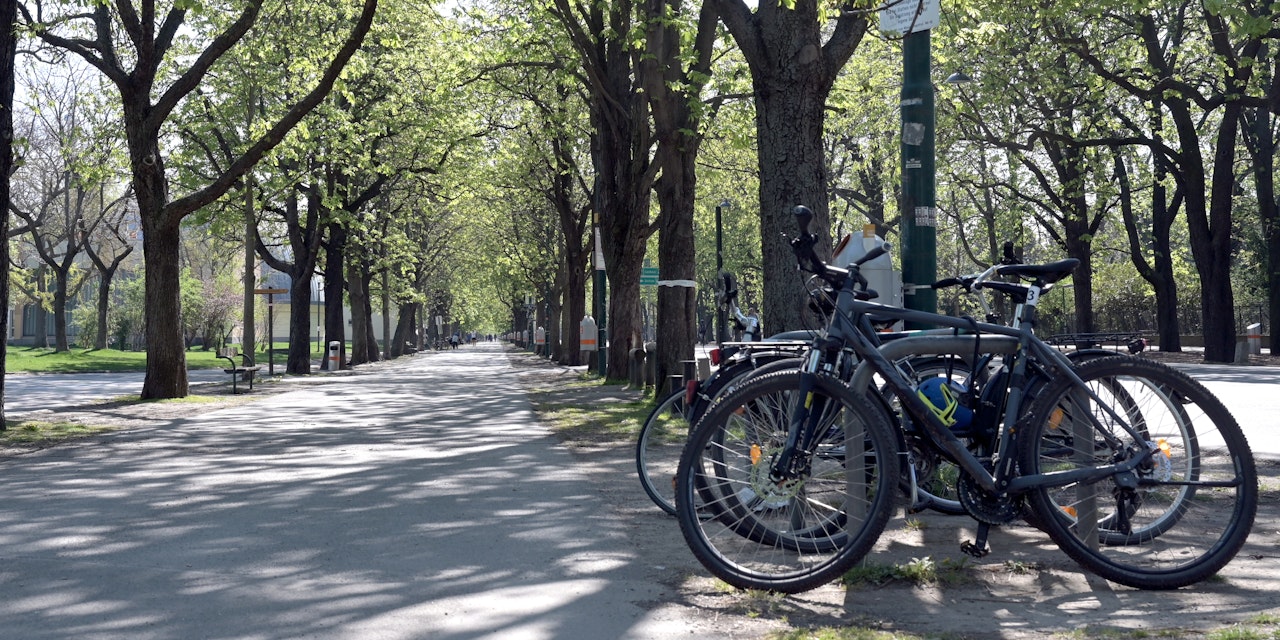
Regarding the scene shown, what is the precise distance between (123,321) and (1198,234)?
47.9 meters

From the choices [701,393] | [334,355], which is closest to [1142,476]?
[701,393]

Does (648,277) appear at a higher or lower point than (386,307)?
lower

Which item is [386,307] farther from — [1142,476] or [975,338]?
[1142,476]

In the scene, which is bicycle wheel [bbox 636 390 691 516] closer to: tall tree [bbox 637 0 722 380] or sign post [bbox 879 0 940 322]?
sign post [bbox 879 0 940 322]

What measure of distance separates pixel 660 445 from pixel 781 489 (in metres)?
3.26

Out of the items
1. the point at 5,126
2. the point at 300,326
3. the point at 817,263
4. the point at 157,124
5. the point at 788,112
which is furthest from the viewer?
the point at 300,326

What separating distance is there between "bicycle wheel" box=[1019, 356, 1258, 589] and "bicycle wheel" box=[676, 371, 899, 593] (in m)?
0.65

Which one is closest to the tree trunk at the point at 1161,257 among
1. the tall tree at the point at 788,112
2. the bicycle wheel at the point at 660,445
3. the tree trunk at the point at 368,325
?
the tree trunk at the point at 368,325

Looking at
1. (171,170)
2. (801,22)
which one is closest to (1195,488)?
(801,22)

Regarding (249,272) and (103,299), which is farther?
(103,299)

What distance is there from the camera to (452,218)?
178 ft

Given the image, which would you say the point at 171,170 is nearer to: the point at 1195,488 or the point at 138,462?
the point at 138,462

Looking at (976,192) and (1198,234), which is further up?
(976,192)

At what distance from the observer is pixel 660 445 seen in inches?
312
